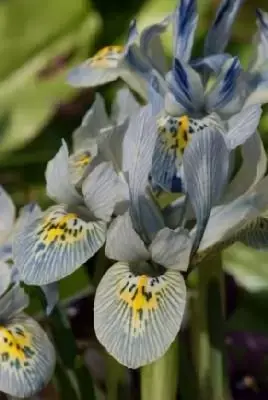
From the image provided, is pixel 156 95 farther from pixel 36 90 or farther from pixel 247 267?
pixel 36 90

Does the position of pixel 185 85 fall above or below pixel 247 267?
above

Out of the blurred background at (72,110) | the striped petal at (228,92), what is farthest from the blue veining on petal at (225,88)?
the blurred background at (72,110)

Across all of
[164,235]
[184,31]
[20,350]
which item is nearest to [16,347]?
[20,350]

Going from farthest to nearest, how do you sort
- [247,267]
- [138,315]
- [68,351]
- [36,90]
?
[36,90], [247,267], [68,351], [138,315]

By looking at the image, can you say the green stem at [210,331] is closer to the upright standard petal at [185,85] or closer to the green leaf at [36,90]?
the upright standard petal at [185,85]

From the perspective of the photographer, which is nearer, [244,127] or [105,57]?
[244,127]
